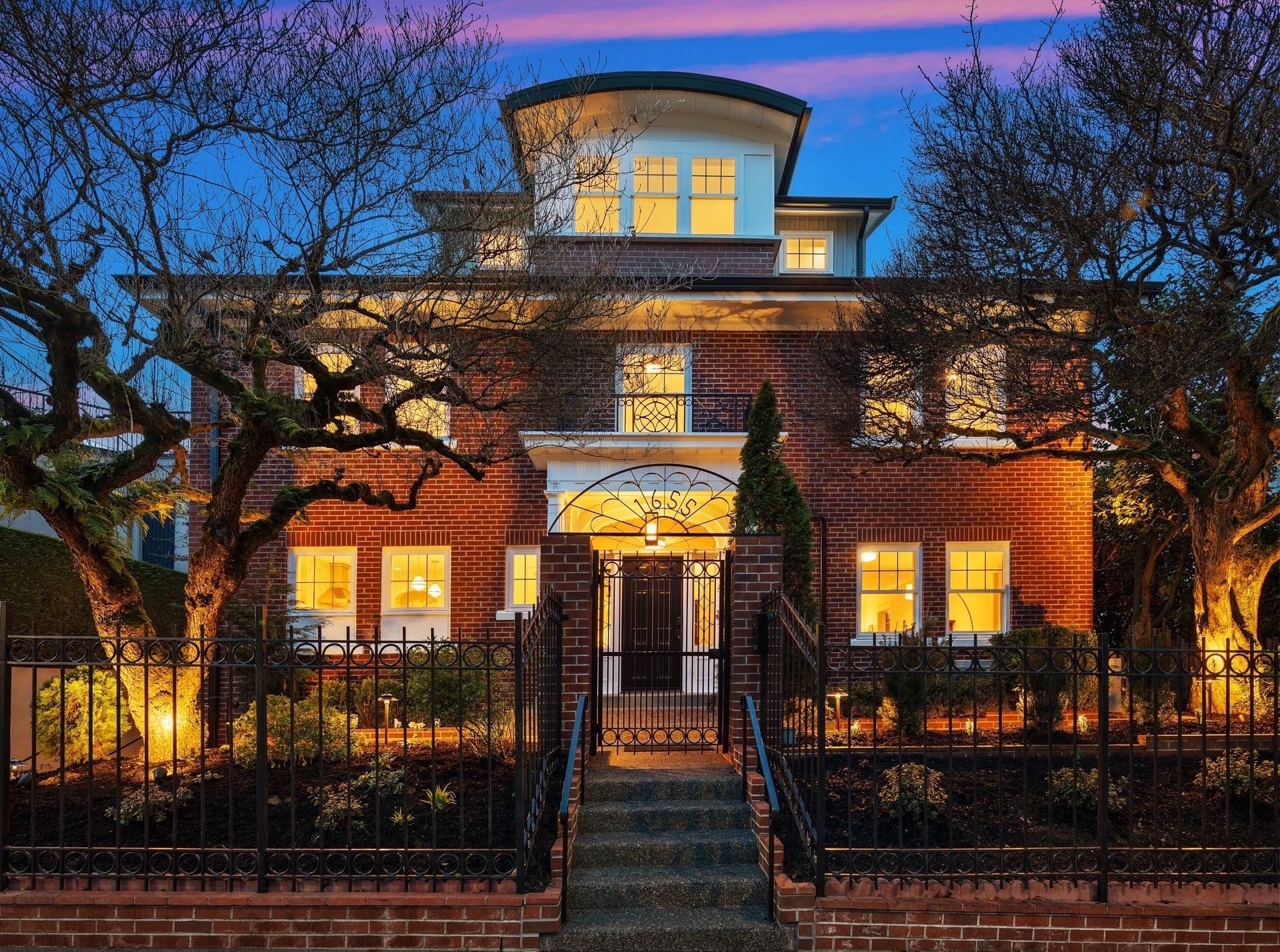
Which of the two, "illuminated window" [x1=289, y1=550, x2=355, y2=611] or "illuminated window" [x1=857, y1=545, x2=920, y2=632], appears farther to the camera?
"illuminated window" [x1=857, y1=545, x2=920, y2=632]

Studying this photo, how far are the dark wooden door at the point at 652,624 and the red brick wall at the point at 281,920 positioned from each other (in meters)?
2.66

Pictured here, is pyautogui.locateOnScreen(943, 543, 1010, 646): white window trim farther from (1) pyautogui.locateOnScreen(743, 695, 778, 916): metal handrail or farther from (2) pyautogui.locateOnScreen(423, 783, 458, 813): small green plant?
(2) pyautogui.locateOnScreen(423, 783, 458, 813): small green plant

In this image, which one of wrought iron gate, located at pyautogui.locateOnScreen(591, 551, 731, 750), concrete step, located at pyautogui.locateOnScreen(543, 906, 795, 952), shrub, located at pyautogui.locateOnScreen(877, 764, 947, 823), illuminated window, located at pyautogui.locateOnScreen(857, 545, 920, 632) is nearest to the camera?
concrete step, located at pyautogui.locateOnScreen(543, 906, 795, 952)

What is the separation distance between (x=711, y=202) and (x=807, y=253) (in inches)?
215

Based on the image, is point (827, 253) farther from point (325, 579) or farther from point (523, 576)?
point (325, 579)

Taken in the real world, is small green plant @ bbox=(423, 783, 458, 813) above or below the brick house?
below

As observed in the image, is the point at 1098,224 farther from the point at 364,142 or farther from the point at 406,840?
the point at 406,840

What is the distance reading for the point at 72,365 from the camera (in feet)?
23.3

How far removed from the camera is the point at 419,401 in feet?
33.0

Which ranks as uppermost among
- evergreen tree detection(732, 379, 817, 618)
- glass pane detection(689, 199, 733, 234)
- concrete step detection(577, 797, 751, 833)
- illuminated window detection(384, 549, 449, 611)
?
glass pane detection(689, 199, 733, 234)

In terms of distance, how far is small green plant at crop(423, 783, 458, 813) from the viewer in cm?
723

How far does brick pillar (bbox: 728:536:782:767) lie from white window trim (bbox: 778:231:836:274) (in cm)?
1432

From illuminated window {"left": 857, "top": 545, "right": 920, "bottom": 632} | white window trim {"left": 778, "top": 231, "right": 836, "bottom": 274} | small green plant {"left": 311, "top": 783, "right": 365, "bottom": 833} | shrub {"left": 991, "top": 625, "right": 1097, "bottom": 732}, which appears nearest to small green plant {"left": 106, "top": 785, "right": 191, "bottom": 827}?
small green plant {"left": 311, "top": 783, "right": 365, "bottom": 833}

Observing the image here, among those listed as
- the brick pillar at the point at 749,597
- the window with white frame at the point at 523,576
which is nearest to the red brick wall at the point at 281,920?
the brick pillar at the point at 749,597
